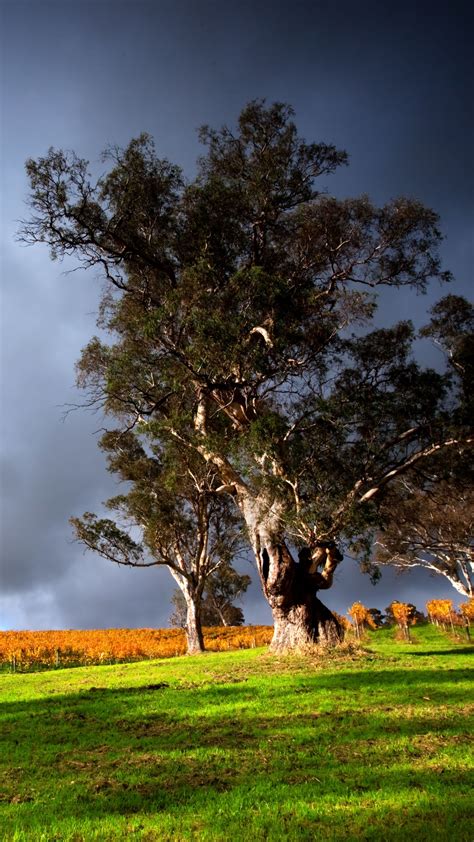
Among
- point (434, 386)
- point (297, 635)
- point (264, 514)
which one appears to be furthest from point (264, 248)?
point (297, 635)

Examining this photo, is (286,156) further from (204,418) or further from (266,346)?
(204,418)

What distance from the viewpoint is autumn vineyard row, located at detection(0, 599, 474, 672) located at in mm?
31219

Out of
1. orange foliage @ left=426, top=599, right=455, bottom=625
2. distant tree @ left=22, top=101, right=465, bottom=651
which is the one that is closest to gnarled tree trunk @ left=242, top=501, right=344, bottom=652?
distant tree @ left=22, top=101, right=465, bottom=651

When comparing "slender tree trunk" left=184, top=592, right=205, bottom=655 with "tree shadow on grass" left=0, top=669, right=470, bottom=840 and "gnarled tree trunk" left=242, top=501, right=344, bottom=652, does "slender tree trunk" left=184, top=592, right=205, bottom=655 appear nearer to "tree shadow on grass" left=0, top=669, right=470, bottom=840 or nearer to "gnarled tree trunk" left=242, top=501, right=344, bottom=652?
"gnarled tree trunk" left=242, top=501, right=344, bottom=652

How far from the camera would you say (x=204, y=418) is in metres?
25.7

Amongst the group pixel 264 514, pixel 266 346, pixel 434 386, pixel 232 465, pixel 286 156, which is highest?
pixel 286 156

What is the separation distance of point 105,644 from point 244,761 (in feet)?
97.3

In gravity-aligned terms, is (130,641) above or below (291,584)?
below

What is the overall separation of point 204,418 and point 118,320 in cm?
595

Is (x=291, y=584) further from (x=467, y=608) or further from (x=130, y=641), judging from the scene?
(x=467, y=608)

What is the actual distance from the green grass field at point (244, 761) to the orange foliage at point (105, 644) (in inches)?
631

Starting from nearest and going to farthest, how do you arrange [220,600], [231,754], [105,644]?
[231,754]
[105,644]
[220,600]

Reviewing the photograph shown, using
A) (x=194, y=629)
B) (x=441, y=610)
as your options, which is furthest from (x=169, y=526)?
(x=441, y=610)

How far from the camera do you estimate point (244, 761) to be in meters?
8.12
